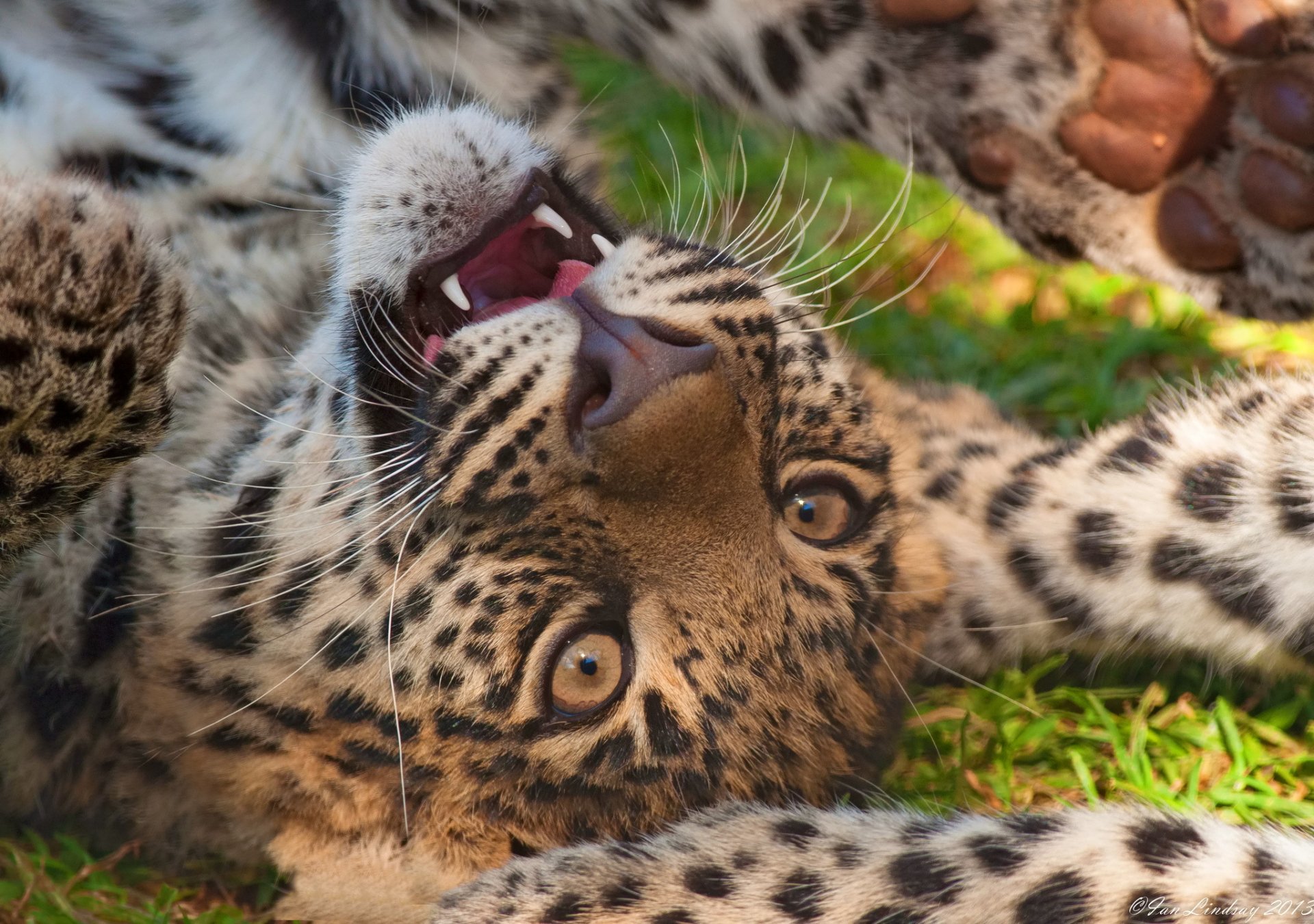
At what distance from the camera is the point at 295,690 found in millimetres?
3498

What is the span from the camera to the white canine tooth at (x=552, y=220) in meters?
3.61

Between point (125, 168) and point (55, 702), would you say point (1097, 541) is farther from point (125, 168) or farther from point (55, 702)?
point (125, 168)

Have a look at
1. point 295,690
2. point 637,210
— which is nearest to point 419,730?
point 295,690

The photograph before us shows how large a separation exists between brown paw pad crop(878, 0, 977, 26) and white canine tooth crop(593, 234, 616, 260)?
3.78 ft

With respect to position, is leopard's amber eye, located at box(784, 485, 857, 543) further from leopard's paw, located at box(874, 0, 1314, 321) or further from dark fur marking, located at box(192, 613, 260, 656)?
dark fur marking, located at box(192, 613, 260, 656)

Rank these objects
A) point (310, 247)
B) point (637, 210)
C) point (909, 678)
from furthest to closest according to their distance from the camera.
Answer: point (637, 210)
point (310, 247)
point (909, 678)

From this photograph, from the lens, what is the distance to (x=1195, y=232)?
155 inches

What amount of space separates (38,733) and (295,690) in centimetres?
75

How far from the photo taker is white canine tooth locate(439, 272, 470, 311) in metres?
3.53

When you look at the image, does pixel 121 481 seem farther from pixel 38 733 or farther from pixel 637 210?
pixel 637 210

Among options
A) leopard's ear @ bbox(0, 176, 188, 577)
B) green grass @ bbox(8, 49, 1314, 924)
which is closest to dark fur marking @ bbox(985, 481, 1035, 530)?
green grass @ bbox(8, 49, 1314, 924)

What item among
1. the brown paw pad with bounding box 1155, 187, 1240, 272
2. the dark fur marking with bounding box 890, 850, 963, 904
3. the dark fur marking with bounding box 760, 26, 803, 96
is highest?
the brown paw pad with bounding box 1155, 187, 1240, 272

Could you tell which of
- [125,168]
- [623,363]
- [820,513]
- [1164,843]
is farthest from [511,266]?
[1164,843]

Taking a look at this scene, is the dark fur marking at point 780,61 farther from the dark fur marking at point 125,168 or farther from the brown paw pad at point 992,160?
the dark fur marking at point 125,168
